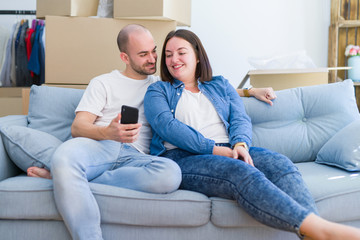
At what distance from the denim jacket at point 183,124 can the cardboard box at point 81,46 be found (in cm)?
83

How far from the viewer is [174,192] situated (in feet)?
4.43

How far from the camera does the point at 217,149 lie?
4.86 feet

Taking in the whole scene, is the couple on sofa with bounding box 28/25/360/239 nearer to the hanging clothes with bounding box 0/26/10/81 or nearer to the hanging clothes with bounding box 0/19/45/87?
the hanging clothes with bounding box 0/19/45/87

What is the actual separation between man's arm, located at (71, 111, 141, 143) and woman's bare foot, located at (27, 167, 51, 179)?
0.20 m

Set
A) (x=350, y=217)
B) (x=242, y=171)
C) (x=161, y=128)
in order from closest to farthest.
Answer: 1. (x=242, y=171)
2. (x=350, y=217)
3. (x=161, y=128)

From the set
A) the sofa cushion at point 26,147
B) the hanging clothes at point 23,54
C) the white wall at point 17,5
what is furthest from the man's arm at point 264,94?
the white wall at point 17,5

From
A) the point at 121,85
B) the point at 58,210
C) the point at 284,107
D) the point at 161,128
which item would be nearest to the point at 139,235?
the point at 58,210

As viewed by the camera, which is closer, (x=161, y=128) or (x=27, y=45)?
(x=161, y=128)

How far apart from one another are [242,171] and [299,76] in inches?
59.1

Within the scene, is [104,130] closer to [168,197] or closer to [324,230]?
[168,197]

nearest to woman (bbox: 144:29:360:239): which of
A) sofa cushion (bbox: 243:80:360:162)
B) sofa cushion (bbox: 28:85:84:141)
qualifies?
sofa cushion (bbox: 243:80:360:162)

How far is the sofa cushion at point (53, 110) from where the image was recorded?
1.81 m

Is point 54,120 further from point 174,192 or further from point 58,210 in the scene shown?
point 174,192

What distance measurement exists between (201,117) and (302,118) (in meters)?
0.61
